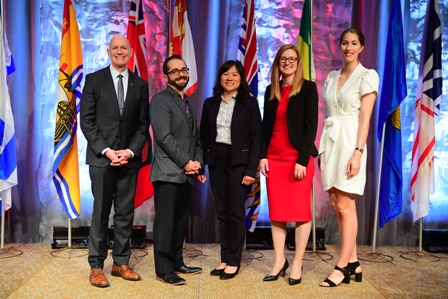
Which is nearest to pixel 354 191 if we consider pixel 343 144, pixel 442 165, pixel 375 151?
pixel 343 144

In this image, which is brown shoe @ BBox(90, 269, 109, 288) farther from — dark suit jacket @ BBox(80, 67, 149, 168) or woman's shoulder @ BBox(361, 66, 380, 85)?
woman's shoulder @ BBox(361, 66, 380, 85)

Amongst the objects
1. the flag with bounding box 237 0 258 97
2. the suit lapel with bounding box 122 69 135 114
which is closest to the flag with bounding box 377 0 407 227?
the flag with bounding box 237 0 258 97

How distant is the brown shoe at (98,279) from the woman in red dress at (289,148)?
1.14m

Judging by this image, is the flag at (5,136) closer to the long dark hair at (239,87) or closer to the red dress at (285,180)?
the long dark hair at (239,87)

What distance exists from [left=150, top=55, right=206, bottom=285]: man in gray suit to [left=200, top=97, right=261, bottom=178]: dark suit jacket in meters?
0.15

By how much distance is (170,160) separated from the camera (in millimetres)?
3617

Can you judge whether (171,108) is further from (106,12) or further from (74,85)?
(106,12)

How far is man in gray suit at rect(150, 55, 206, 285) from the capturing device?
3.59 meters

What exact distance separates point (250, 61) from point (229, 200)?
1.54 meters

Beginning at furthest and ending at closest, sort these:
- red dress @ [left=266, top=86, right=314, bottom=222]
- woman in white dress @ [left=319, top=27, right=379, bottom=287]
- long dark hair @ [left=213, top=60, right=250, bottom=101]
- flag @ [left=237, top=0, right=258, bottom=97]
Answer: flag @ [left=237, top=0, right=258, bottom=97]
long dark hair @ [left=213, top=60, right=250, bottom=101]
red dress @ [left=266, top=86, right=314, bottom=222]
woman in white dress @ [left=319, top=27, right=379, bottom=287]

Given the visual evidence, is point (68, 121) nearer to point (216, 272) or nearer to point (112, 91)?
point (112, 91)

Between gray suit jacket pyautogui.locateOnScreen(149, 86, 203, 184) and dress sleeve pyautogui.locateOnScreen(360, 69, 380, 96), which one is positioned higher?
dress sleeve pyautogui.locateOnScreen(360, 69, 380, 96)

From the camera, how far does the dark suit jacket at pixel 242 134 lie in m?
3.72

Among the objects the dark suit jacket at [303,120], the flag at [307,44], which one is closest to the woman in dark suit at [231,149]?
the dark suit jacket at [303,120]
